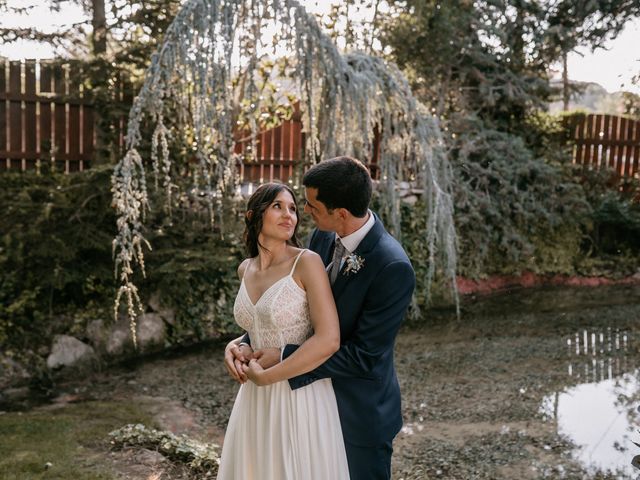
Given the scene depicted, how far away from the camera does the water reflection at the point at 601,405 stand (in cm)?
417

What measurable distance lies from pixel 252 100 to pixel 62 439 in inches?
107

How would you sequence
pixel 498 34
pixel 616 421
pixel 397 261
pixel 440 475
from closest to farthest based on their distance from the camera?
pixel 397 261
pixel 440 475
pixel 616 421
pixel 498 34

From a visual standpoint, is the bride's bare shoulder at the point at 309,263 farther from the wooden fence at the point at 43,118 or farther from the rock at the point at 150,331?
the wooden fence at the point at 43,118

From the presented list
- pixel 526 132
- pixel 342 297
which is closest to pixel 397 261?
pixel 342 297

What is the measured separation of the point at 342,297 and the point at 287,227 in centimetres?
32

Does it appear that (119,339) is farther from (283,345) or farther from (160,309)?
(283,345)

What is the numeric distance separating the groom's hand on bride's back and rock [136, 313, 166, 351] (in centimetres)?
431

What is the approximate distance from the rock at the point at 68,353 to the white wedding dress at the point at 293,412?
389 cm

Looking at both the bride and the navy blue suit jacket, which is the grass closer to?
the bride

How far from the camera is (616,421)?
4797 mm

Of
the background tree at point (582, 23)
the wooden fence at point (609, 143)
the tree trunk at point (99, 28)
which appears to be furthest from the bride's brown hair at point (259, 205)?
the wooden fence at point (609, 143)

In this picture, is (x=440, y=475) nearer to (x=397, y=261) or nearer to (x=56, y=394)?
(x=397, y=261)

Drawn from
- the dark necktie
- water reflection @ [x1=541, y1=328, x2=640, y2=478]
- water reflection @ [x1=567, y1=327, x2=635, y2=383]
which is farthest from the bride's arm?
water reflection @ [x1=567, y1=327, x2=635, y2=383]

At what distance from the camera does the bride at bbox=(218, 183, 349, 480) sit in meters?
2.13
